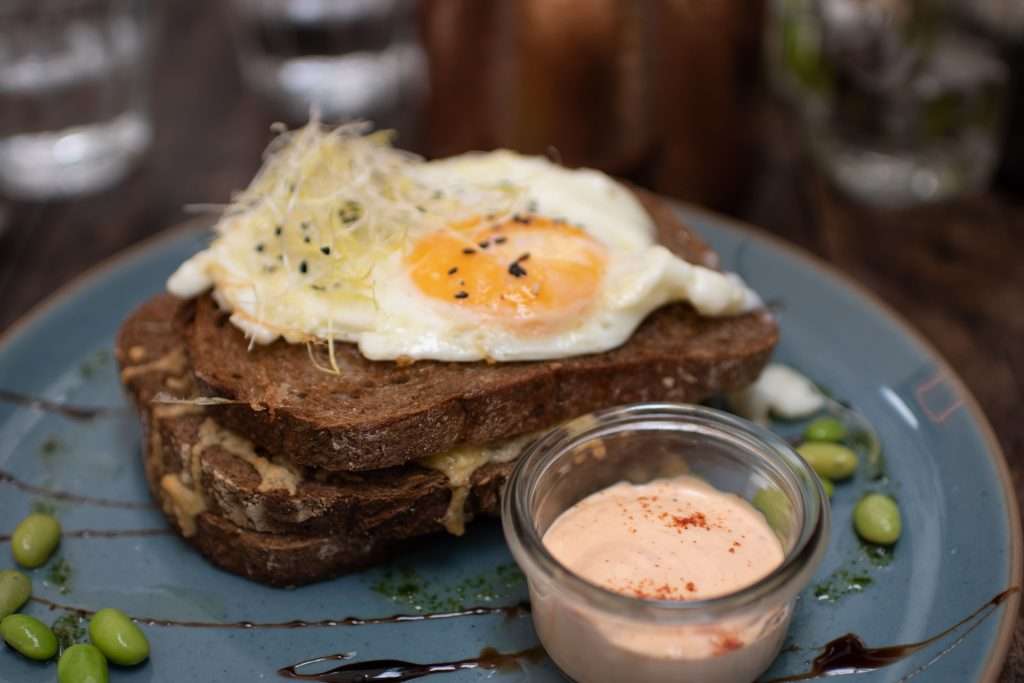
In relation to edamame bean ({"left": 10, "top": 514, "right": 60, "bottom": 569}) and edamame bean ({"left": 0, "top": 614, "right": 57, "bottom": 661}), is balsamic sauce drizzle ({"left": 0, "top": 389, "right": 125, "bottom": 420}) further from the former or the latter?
edamame bean ({"left": 0, "top": 614, "right": 57, "bottom": 661})

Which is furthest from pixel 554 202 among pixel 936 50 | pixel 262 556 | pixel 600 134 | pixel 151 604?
pixel 936 50

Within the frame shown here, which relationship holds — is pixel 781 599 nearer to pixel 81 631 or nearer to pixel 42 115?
pixel 81 631

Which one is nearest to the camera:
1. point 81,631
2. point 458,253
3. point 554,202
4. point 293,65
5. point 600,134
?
point 81,631

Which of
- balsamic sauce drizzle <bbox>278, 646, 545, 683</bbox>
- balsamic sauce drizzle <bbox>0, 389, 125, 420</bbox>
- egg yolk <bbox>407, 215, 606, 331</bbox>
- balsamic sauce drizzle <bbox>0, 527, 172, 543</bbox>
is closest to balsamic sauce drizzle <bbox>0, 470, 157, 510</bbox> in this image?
balsamic sauce drizzle <bbox>0, 527, 172, 543</bbox>

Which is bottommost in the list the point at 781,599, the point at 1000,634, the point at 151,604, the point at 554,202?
the point at 151,604

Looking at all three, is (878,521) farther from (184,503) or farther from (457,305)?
(184,503)

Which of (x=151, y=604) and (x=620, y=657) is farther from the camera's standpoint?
(x=151, y=604)

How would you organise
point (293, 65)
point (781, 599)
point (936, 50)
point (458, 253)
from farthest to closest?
point (293, 65) → point (936, 50) → point (458, 253) → point (781, 599)
